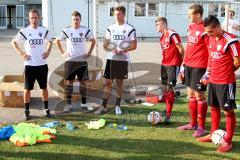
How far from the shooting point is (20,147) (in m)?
6.09

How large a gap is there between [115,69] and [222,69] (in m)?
2.68

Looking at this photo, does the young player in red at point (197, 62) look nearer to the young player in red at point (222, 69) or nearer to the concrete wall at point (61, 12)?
the young player in red at point (222, 69)

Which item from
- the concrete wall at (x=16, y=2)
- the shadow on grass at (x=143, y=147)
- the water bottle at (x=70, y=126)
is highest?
the concrete wall at (x=16, y=2)

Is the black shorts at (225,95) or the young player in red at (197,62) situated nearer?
the black shorts at (225,95)

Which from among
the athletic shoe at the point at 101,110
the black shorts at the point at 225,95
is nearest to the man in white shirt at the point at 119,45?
the athletic shoe at the point at 101,110

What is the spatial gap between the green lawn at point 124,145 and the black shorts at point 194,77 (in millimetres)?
864

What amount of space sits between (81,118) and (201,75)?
2596mm

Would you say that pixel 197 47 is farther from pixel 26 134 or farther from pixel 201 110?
pixel 26 134

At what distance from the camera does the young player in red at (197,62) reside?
6.62m

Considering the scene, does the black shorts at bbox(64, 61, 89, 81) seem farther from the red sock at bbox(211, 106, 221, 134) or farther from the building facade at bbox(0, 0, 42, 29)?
the building facade at bbox(0, 0, 42, 29)

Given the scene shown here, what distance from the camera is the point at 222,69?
19.5 feet

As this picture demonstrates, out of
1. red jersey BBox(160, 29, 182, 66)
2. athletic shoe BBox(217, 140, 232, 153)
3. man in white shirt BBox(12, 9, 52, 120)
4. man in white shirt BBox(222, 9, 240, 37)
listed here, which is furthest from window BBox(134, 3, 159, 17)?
athletic shoe BBox(217, 140, 232, 153)

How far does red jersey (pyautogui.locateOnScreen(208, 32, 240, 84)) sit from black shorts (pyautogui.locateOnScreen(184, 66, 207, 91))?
0.58 metres

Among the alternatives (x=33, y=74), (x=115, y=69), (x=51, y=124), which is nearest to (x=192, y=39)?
(x=115, y=69)
